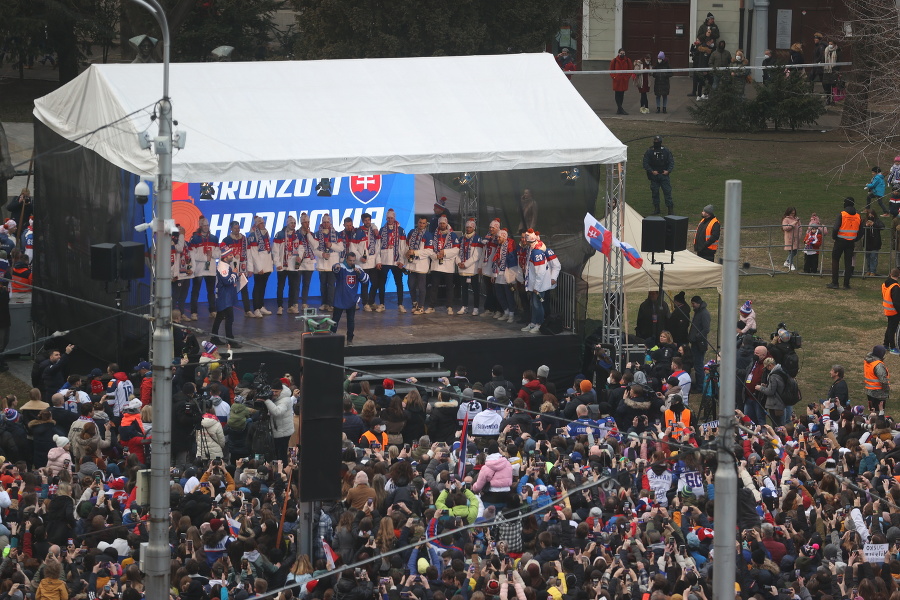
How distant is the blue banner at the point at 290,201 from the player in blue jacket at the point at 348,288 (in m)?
2.67

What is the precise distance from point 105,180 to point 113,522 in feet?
26.9

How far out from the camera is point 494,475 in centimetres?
1596

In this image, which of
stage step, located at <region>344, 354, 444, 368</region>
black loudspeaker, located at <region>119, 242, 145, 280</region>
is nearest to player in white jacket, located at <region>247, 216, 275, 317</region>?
stage step, located at <region>344, 354, 444, 368</region>

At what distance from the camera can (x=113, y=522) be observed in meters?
15.4

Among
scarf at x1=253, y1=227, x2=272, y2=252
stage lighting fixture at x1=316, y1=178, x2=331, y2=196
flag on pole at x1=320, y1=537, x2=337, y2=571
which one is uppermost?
stage lighting fixture at x1=316, y1=178, x2=331, y2=196

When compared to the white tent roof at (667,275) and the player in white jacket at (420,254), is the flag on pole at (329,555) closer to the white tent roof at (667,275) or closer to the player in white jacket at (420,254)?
the player in white jacket at (420,254)

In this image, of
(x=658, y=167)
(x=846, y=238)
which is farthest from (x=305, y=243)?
(x=846, y=238)

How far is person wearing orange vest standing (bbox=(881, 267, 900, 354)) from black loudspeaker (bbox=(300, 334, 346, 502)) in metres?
12.6

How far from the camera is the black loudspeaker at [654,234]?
21.6 meters

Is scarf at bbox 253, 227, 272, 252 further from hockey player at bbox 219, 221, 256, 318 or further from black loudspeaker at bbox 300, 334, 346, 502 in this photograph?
black loudspeaker at bbox 300, 334, 346, 502

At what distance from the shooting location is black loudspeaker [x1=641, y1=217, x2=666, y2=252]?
852 inches

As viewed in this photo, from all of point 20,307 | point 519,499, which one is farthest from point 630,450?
point 20,307

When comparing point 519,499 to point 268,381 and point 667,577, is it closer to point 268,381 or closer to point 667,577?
point 667,577

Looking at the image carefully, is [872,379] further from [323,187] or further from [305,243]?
[323,187]
